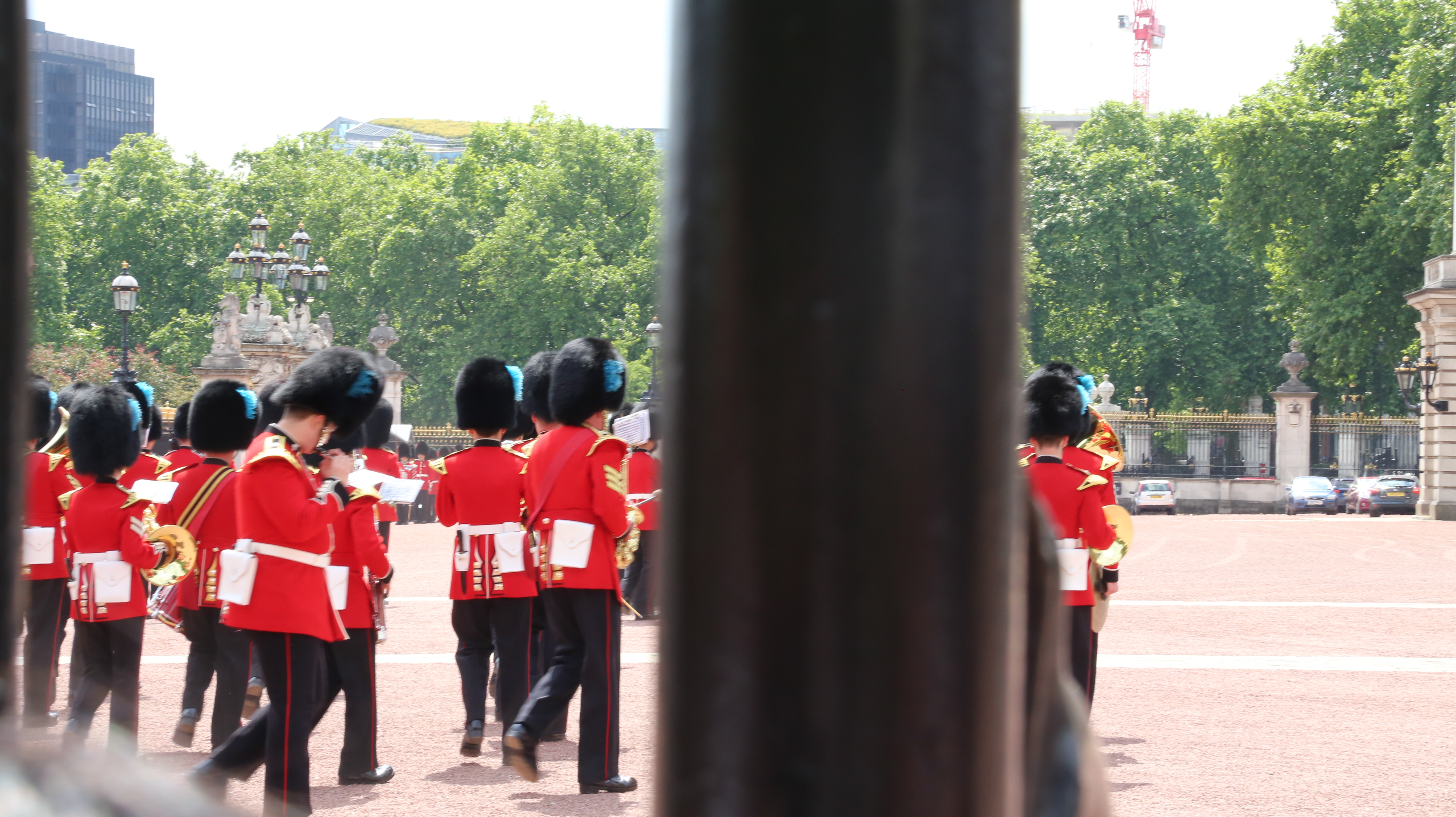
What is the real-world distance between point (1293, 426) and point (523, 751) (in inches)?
1366

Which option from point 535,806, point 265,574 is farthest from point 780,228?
point 535,806

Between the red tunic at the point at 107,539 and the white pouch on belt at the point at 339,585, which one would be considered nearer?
the white pouch on belt at the point at 339,585

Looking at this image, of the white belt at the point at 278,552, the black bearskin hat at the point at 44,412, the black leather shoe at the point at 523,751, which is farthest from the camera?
the black bearskin hat at the point at 44,412

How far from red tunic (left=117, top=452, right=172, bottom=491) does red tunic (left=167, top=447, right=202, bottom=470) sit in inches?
1.2

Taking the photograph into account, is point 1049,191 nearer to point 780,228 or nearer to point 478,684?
point 478,684

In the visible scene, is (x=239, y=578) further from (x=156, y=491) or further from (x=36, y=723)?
(x=36, y=723)

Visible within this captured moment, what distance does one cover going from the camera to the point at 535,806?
5.80m

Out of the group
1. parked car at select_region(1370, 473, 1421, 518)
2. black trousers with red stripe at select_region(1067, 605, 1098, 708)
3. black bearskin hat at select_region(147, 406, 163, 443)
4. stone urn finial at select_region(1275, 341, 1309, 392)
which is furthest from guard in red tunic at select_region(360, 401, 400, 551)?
stone urn finial at select_region(1275, 341, 1309, 392)

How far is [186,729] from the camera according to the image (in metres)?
7.07

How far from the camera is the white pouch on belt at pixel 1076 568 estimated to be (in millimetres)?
6383

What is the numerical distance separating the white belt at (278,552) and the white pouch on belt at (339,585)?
2.16ft

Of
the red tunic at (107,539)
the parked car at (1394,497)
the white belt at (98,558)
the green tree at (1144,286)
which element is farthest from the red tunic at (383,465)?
the green tree at (1144,286)

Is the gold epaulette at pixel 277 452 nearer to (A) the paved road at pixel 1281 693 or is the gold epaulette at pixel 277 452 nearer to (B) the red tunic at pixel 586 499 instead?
(B) the red tunic at pixel 586 499

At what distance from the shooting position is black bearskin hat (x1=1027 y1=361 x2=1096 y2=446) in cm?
680
